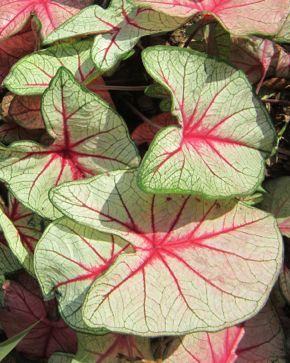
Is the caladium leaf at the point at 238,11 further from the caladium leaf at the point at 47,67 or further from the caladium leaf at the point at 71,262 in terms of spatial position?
the caladium leaf at the point at 71,262

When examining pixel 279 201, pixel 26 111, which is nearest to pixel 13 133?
pixel 26 111

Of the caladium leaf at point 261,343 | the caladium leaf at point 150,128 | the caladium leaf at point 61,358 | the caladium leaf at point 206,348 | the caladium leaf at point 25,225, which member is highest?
the caladium leaf at point 150,128

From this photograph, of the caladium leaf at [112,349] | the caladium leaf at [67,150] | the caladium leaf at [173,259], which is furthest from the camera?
the caladium leaf at [112,349]

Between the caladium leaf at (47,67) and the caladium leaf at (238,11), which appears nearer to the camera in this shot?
the caladium leaf at (238,11)

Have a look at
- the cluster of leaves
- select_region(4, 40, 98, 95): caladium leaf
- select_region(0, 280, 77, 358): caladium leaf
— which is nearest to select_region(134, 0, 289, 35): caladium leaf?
the cluster of leaves

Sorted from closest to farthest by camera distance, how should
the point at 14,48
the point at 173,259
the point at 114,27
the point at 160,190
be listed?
1. the point at 160,190
2. the point at 173,259
3. the point at 114,27
4. the point at 14,48

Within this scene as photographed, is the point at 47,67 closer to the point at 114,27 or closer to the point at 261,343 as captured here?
the point at 114,27

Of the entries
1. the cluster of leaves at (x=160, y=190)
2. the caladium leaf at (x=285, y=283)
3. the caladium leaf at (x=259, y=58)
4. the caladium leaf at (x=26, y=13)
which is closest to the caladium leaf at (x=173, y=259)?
the cluster of leaves at (x=160, y=190)
